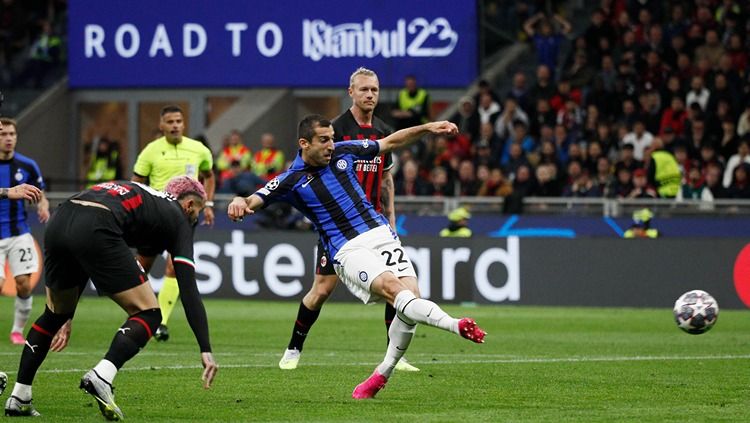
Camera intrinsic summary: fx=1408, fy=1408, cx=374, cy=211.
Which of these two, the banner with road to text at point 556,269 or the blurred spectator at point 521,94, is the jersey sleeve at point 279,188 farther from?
the blurred spectator at point 521,94

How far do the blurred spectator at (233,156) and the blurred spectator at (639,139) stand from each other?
7319mm

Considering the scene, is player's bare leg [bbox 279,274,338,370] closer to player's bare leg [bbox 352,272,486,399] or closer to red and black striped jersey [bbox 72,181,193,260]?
player's bare leg [bbox 352,272,486,399]

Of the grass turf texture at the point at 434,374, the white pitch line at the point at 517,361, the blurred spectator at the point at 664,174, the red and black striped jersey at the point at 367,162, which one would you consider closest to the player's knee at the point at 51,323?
the grass turf texture at the point at 434,374

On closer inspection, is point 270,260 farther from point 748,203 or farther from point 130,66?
point 130,66

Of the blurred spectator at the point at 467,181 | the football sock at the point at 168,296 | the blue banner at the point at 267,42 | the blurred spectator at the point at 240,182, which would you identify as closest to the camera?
the football sock at the point at 168,296

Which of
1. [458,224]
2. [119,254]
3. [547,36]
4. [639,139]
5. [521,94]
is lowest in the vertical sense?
[458,224]

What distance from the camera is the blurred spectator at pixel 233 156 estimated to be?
2711 cm

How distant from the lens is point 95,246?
27.9 ft

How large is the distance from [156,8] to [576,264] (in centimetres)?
1410

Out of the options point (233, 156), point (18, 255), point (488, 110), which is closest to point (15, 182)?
point (18, 255)

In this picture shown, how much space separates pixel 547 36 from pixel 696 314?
49.8 feet

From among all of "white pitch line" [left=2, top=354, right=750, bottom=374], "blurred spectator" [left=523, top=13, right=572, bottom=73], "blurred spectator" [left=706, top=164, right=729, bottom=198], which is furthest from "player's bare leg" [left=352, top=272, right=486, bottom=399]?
"blurred spectator" [left=523, top=13, right=572, bottom=73]

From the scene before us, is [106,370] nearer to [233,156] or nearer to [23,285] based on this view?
[23,285]

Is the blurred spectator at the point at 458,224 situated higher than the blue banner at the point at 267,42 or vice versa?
the blue banner at the point at 267,42
